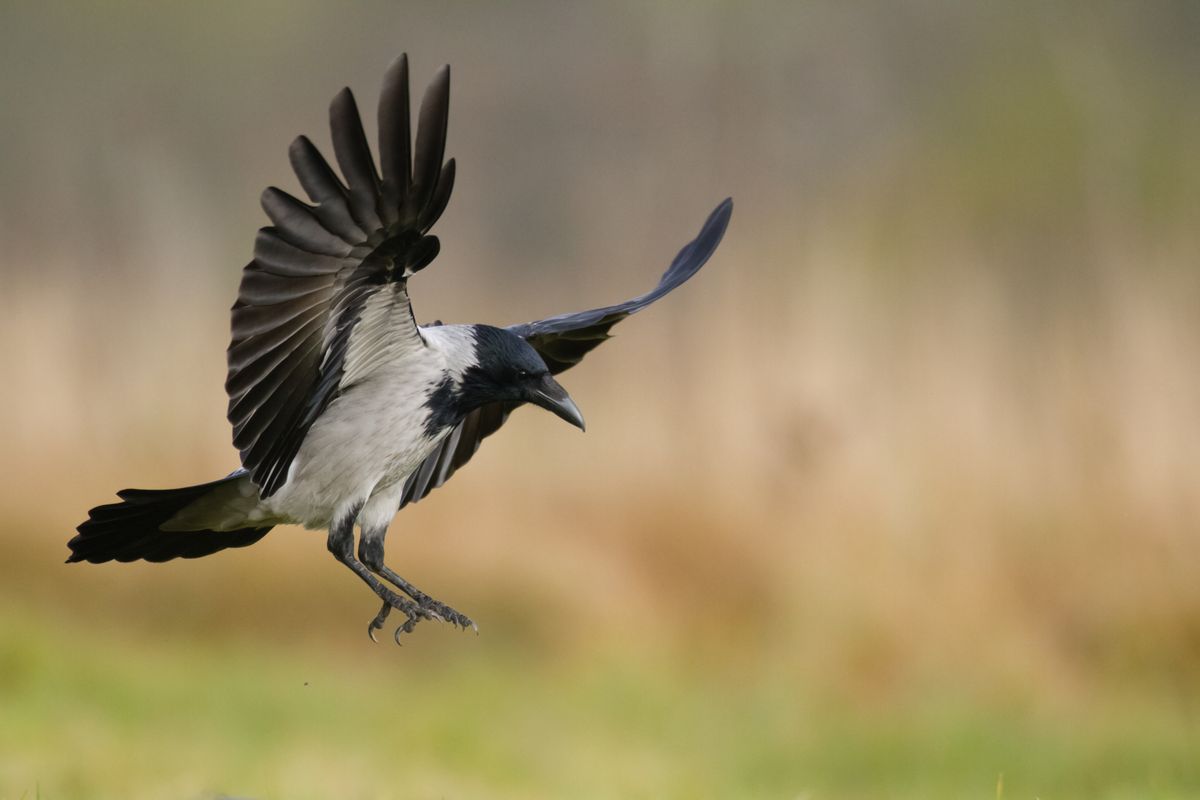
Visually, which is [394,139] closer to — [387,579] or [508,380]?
[508,380]

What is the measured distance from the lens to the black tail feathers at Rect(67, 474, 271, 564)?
599 centimetres

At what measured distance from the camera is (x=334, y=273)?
5.27 meters

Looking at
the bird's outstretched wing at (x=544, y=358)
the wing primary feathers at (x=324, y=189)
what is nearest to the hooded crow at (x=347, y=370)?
the wing primary feathers at (x=324, y=189)

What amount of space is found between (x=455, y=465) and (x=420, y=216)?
2.18 metres

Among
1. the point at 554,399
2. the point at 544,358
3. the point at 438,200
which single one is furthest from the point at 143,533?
the point at 438,200

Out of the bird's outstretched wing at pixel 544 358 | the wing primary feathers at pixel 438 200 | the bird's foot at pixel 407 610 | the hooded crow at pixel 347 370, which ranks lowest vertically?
the bird's foot at pixel 407 610

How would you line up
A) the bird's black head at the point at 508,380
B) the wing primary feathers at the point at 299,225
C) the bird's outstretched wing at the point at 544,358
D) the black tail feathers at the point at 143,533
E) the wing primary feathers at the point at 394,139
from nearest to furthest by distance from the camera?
the wing primary feathers at the point at 394,139 < the wing primary feathers at the point at 299,225 < the bird's black head at the point at 508,380 < the black tail feathers at the point at 143,533 < the bird's outstretched wing at the point at 544,358

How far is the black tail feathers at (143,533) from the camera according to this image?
19.6 ft

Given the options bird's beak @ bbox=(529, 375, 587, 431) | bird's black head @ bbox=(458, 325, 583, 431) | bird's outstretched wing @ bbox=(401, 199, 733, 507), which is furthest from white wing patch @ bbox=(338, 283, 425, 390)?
bird's outstretched wing @ bbox=(401, 199, 733, 507)

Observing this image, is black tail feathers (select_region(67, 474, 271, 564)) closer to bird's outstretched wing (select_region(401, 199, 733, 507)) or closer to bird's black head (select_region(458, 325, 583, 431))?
bird's outstretched wing (select_region(401, 199, 733, 507))

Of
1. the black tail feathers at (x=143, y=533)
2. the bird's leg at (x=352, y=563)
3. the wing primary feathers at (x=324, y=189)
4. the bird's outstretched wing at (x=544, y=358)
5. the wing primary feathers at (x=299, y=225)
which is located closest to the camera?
the wing primary feathers at (x=324, y=189)

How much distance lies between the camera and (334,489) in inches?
232

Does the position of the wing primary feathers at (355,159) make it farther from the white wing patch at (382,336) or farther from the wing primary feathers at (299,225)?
the white wing patch at (382,336)

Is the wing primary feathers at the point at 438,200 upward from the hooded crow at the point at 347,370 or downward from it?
upward
